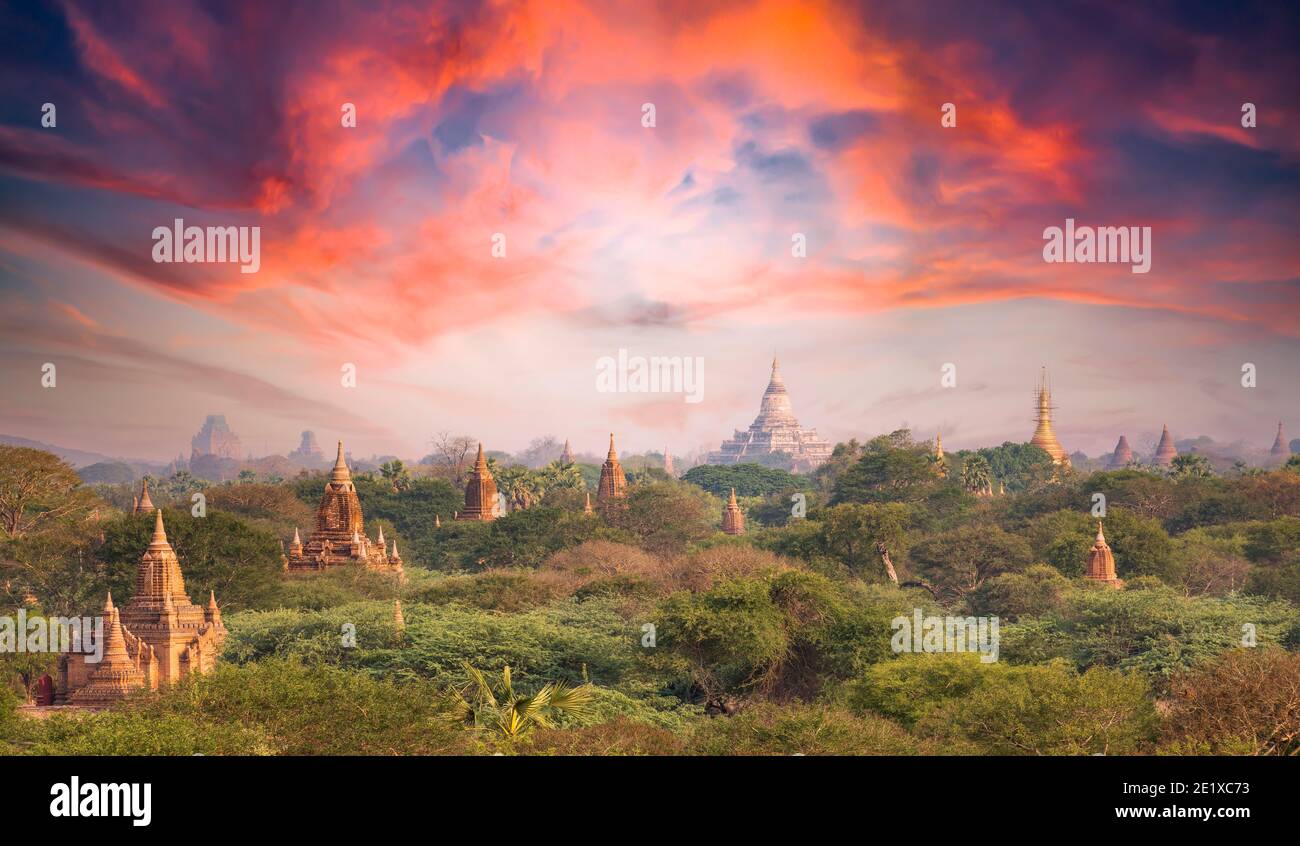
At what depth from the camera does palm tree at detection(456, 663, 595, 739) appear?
26.6 m

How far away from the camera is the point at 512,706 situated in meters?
26.8

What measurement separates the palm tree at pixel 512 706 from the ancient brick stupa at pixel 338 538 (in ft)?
79.3

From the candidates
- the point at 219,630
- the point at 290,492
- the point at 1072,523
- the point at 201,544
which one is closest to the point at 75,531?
the point at 201,544

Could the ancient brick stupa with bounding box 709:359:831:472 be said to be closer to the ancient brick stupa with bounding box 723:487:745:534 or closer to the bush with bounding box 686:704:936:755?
the ancient brick stupa with bounding box 723:487:745:534

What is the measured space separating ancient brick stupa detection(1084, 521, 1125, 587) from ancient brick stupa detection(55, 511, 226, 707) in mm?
29117

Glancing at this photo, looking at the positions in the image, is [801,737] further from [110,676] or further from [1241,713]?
[110,676]

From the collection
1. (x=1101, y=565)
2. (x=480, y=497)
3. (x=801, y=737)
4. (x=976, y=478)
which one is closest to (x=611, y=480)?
(x=480, y=497)

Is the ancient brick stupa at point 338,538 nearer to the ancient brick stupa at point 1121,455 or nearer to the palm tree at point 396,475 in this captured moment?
the palm tree at point 396,475

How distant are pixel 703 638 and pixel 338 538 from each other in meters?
25.2

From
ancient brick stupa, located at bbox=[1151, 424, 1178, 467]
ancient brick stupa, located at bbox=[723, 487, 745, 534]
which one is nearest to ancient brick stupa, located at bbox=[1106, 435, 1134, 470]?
ancient brick stupa, located at bbox=[1151, 424, 1178, 467]

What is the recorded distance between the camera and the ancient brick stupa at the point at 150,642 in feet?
102

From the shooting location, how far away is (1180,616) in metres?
35.7
